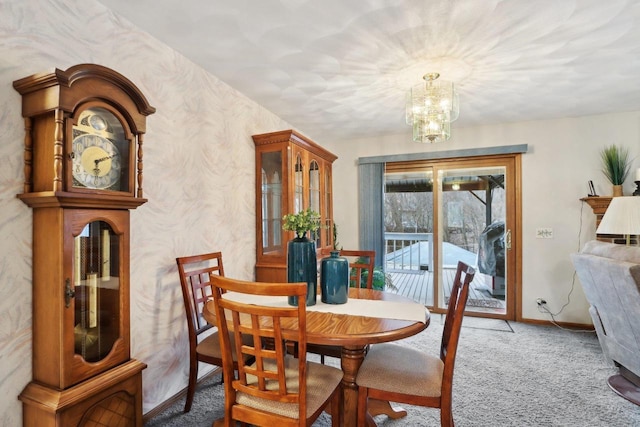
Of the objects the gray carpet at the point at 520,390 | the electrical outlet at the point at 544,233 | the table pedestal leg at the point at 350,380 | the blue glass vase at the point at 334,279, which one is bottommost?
the gray carpet at the point at 520,390

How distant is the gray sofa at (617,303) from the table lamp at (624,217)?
1.24 ft

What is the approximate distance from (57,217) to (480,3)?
224 centimetres

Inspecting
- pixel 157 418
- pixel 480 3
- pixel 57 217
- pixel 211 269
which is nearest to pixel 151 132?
pixel 57 217

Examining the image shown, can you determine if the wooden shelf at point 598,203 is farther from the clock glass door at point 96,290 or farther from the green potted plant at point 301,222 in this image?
the clock glass door at point 96,290

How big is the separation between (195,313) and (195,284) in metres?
0.19

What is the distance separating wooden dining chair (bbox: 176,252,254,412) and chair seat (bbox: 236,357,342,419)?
1.74ft

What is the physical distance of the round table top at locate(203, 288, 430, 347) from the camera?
1.32 metres

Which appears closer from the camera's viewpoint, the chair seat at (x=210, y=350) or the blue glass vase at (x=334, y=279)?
the blue glass vase at (x=334, y=279)

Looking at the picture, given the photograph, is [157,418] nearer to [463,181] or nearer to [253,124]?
[253,124]

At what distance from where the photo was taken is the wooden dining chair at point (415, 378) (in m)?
1.44

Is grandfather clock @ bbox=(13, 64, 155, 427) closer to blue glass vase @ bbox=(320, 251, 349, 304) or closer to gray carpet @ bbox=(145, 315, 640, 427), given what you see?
gray carpet @ bbox=(145, 315, 640, 427)

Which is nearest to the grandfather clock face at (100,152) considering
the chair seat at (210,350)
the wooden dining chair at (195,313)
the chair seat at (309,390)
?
the wooden dining chair at (195,313)

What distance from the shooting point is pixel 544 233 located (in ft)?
11.8

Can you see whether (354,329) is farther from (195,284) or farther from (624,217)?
(624,217)
